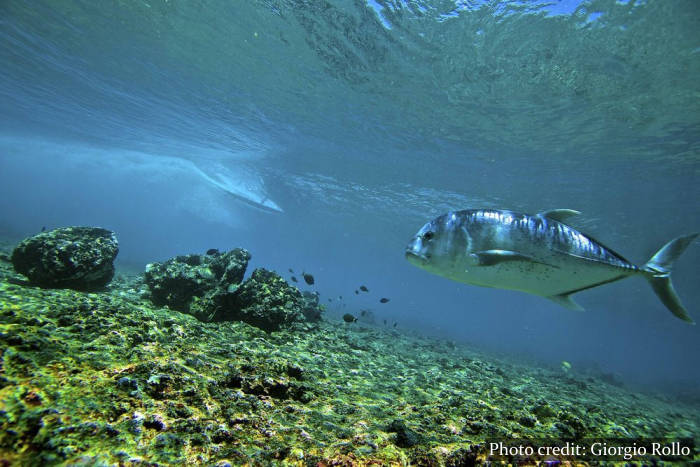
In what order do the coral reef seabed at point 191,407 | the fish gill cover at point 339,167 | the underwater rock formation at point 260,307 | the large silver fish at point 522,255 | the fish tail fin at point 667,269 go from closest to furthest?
1. the coral reef seabed at point 191,407
2. the fish gill cover at point 339,167
3. the large silver fish at point 522,255
4. the fish tail fin at point 667,269
5. the underwater rock formation at point 260,307

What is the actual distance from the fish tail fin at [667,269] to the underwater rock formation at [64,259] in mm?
9348

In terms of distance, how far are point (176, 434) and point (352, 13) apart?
12.4m

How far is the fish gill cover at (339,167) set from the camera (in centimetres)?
206

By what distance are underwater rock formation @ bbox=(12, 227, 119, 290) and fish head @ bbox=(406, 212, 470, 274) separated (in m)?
7.26

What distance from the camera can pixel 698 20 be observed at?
8117 mm

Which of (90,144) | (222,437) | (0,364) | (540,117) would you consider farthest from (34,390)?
(90,144)

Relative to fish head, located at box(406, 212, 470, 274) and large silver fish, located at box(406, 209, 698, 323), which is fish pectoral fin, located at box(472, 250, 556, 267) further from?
fish head, located at box(406, 212, 470, 274)

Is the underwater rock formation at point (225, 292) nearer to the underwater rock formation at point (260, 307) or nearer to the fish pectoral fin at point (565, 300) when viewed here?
the underwater rock formation at point (260, 307)

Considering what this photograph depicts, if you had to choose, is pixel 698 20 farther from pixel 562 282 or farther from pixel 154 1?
pixel 154 1

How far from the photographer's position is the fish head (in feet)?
9.27

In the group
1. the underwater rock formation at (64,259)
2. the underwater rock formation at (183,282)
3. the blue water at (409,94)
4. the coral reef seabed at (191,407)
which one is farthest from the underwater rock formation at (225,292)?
the blue water at (409,94)

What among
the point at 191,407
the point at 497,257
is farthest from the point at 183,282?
the point at 497,257

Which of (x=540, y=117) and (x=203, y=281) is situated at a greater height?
(x=540, y=117)

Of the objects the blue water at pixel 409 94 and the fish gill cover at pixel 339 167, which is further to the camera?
the blue water at pixel 409 94
